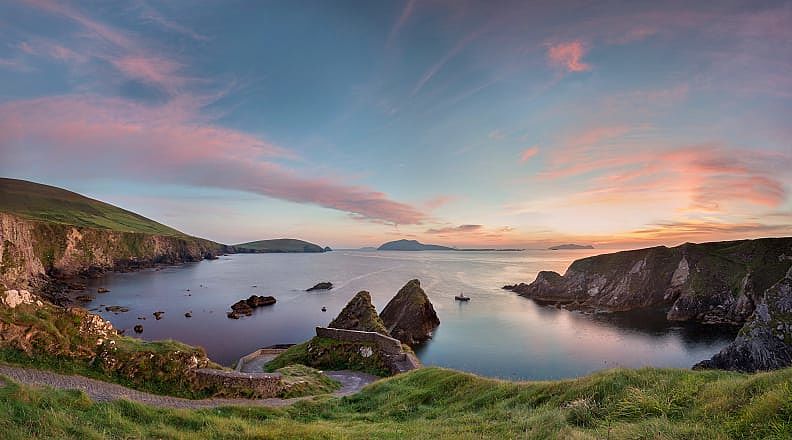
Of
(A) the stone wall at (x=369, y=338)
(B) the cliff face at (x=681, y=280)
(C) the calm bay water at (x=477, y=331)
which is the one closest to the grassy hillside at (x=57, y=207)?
(C) the calm bay water at (x=477, y=331)

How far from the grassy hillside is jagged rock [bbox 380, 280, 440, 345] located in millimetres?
130931

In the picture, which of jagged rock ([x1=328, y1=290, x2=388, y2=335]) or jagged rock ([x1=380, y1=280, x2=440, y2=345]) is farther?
jagged rock ([x1=380, y1=280, x2=440, y2=345])

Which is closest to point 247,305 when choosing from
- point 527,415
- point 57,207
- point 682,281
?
point 527,415

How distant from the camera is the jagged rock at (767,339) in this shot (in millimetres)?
33031

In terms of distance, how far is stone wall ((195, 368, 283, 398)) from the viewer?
59.0ft

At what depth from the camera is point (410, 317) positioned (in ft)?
185

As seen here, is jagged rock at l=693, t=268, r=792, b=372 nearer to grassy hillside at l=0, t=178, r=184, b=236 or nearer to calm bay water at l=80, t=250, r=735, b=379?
calm bay water at l=80, t=250, r=735, b=379

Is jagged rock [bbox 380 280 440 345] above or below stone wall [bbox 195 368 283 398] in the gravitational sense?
below

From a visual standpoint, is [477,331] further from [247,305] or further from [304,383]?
[247,305]

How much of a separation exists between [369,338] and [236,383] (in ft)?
47.3

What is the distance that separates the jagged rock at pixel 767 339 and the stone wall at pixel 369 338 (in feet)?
106

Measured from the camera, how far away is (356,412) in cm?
1290

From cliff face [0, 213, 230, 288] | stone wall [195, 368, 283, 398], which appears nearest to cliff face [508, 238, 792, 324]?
stone wall [195, 368, 283, 398]

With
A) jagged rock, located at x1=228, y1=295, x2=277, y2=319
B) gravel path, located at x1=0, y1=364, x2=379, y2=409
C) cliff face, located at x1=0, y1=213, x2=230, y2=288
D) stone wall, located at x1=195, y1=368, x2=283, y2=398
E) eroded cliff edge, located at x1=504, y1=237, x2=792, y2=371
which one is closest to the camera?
gravel path, located at x1=0, y1=364, x2=379, y2=409
